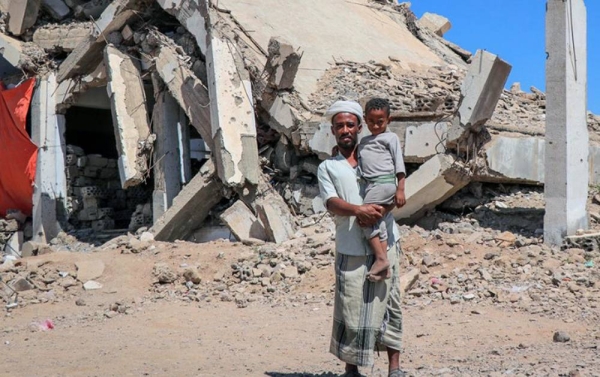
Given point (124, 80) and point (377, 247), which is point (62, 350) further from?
point (124, 80)

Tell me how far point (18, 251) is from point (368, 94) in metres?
6.15

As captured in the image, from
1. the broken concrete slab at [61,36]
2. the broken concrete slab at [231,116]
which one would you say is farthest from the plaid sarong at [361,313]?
the broken concrete slab at [61,36]

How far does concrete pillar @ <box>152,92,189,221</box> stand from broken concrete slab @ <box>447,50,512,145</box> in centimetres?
415

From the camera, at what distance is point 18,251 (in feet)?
40.8

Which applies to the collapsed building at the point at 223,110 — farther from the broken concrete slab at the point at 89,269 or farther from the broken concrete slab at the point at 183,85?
the broken concrete slab at the point at 89,269

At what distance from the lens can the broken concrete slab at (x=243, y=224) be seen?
920 cm

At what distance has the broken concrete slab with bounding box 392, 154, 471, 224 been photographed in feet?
27.4

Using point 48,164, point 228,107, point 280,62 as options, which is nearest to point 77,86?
point 48,164

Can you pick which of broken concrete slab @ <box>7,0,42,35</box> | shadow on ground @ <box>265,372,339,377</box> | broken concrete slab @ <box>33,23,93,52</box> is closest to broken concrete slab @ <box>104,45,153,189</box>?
broken concrete slab @ <box>33,23,93,52</box>

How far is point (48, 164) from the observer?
12.4 meters

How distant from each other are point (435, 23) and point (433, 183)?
868cm

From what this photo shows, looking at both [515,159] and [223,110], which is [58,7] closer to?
[223,110]

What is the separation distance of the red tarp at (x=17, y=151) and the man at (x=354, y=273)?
931 centimetres

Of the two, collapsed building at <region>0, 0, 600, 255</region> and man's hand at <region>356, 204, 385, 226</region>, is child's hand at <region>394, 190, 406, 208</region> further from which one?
collapsed building at <region>0, 0, 600, 255</region>
